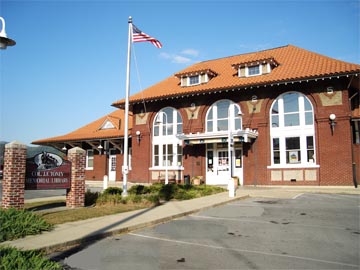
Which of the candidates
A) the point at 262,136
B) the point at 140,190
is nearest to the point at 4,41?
the point at 140,190

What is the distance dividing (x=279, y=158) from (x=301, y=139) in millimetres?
1868

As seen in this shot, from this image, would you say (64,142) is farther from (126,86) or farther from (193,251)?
(193,251)

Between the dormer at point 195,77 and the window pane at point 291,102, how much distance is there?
641 centimetres

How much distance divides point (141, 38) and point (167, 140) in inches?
459

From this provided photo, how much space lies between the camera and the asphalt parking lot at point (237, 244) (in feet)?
20.3

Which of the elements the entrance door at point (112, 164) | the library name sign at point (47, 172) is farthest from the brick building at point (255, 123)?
the library name sign at point (47, 172)

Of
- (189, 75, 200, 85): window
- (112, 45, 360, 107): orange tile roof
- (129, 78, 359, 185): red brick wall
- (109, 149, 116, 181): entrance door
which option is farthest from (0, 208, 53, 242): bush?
(109, 149, 116, 181): entrance door

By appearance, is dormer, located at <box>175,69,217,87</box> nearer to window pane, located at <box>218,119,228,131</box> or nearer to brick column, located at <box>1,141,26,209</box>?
window pane, located at <box>218,119,228,131</box>

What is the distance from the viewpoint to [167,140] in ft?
91.4

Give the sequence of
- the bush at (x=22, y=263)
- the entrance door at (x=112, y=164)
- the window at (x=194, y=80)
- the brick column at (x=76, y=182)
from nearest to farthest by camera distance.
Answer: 1. the bush at (x=22, y=263)
2. the brick column at (x=76, y=182)
3. the window at (x=194, y=80)
4. the entrance door at (x=112, y=164)

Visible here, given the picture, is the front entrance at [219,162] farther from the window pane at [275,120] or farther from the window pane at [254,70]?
the window pane at [254,70]

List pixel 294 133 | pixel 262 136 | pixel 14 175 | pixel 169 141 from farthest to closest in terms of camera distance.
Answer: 1. pixel 169 141
2. pixel 262 136
3. pixel 294 133
4. pixel 14 175

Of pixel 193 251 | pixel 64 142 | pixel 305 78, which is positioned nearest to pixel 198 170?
pixel 305 78

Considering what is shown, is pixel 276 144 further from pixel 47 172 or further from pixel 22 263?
pixel 22 263
